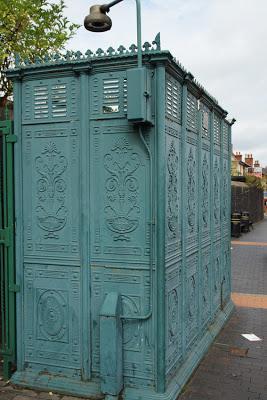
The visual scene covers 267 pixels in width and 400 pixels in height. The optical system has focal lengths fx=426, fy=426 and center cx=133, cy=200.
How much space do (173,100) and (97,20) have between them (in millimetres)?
1221

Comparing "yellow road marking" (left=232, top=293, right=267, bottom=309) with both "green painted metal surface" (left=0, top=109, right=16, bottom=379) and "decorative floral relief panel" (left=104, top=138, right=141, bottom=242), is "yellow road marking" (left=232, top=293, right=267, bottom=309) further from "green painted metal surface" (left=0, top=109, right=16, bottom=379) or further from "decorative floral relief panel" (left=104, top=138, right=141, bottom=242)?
"green painted metal surface" (left=0, top=109, right=16, bottom=379)

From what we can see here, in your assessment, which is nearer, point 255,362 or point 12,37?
point 255,362

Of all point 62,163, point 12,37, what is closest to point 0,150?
point 62,163

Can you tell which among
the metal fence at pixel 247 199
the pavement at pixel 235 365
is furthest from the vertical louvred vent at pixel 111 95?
the metal fence at pixel 247 199

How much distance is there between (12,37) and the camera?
8781mm

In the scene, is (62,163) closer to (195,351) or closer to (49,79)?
(49,79)

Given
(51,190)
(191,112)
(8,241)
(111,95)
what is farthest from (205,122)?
(8,241)

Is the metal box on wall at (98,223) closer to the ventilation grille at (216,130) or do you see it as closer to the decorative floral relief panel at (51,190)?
the decorative floral relief panel at (51,190)

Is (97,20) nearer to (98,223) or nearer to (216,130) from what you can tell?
(98,223)

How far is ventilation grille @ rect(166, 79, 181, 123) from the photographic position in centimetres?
478

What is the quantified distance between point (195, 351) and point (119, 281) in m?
1.89

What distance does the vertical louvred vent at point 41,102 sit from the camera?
16.3 feet

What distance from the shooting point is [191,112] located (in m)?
5.76

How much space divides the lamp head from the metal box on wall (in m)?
0.29
